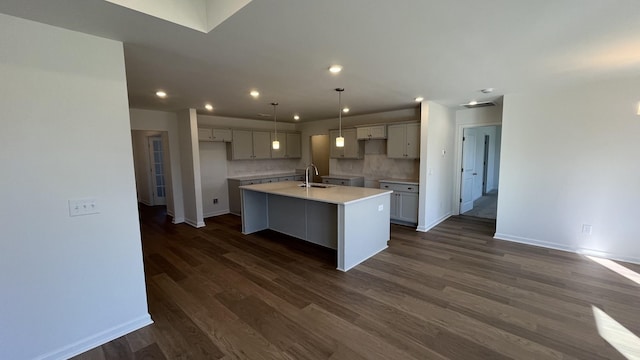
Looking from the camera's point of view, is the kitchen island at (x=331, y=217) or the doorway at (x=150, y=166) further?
the doorway at (x=150, y=166)

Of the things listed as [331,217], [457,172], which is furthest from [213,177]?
[457,172]

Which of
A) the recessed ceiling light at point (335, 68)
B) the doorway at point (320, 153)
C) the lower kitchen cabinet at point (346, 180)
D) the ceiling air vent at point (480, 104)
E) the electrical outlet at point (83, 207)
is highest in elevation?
the ceiling air vent at point (480, 104)

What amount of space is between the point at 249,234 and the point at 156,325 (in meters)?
2.56

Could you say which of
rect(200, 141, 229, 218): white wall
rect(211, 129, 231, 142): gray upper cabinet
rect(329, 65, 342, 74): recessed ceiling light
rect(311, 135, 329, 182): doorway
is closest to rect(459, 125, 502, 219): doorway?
rect(311, 135, 329, 182): doorway

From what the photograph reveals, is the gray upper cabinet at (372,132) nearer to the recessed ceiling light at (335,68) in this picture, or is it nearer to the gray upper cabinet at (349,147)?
the gray upper cabinet at (349,147)

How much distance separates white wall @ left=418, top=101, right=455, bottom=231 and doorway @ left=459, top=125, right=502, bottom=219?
61cm

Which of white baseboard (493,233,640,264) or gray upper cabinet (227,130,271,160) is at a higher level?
gray upper cabinet (227,130,271,160)

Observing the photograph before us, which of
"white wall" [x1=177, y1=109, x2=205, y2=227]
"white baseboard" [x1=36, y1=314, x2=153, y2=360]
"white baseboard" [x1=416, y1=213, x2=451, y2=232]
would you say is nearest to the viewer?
"white baseboard" [x1=36, y1=314, x2=153, y2=360]

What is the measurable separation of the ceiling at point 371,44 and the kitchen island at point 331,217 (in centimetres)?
151

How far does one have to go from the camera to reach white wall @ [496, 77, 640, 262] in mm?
3508

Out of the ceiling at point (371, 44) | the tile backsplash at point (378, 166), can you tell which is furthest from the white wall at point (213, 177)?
the tile backsplash at point (378, 166)

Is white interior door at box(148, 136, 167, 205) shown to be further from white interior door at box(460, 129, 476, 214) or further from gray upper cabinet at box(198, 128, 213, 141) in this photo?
white interior door at box(460, 129, 476, 214)

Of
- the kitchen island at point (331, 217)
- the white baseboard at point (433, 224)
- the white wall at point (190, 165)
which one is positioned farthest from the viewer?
the white wall at point (190, 165)

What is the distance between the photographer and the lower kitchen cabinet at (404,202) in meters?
5.16
